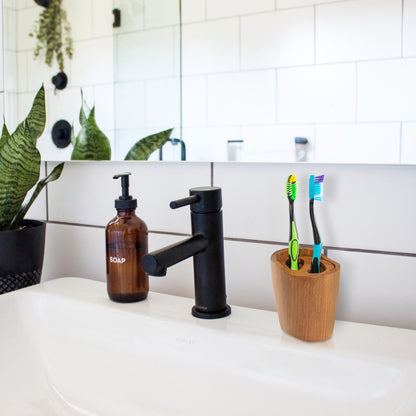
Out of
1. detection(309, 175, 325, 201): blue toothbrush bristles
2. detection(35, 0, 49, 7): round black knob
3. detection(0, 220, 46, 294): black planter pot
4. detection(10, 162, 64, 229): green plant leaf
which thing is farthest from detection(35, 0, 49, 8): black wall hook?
detection(309, 175, 325, 201): blue toothbrush bristles

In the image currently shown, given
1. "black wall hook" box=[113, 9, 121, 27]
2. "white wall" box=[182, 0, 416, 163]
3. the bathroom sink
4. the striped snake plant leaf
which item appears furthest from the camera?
"black wall hook" box=[113, 9, 121, 27]

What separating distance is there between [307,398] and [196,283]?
22 centimetres

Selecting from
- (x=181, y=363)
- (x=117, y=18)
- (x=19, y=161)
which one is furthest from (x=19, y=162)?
(x=181, y=363)

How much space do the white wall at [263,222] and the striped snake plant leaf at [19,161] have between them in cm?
13

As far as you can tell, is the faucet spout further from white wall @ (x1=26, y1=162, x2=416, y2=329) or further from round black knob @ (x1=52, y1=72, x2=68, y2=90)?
round black knob @ (x1=52, y1=72, x2=68, y2=90)

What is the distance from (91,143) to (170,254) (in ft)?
1.44

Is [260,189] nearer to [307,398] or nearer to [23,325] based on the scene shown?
[307,398]

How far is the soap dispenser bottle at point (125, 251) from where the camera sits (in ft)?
2.40

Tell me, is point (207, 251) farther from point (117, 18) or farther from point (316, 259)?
point (117, 18)

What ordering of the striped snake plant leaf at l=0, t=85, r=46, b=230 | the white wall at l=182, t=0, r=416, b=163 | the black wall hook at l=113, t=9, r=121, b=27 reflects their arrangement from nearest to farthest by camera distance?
the white wall at l=182, t=0, r=416, b=163, the striped snake plant leaf at l=0, t=85, r=46, b=230, the black wall hook at l=113, t=9, r=121, b=27

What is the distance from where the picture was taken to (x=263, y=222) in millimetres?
747

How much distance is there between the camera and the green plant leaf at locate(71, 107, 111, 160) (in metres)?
0.92

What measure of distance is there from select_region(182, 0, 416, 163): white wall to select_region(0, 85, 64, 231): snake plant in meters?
0.27

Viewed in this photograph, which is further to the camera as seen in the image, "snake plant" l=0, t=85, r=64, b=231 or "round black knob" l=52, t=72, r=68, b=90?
"round black knob" l=52, t=72, r=68, b=90
